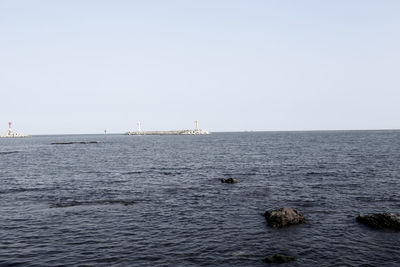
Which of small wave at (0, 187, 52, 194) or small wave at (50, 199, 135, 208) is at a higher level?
small wave at (0, 187, 52, 194)

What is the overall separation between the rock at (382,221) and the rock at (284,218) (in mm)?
5009

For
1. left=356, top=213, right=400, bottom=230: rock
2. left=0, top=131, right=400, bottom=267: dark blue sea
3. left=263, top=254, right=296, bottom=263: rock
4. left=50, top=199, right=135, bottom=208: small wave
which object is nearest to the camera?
left=263, top=254, right=296, bottom=263: rock

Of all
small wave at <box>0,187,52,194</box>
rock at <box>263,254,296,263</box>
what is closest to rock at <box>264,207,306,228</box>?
rock at <box>263,254,296,263</box>

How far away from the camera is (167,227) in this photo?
25328 millimetres

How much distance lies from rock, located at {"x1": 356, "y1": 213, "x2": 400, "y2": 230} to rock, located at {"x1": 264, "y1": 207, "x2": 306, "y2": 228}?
16.4 feet

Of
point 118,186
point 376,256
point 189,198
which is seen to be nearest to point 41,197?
point 118,186

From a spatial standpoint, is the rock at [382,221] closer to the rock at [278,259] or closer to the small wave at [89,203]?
the rock at [278,259]

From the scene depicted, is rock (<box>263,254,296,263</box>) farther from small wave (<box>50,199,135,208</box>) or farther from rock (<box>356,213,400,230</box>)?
small wave (<box>50,199,135,208</box>)

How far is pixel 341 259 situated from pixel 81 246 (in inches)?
681

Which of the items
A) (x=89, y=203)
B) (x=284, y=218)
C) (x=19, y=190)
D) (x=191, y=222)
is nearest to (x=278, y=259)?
(x=284, y=218)

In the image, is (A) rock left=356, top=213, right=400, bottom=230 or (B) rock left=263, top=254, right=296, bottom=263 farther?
(A) rock left=356, top=213, right=400, bottom=230

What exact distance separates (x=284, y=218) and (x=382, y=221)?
7.75m

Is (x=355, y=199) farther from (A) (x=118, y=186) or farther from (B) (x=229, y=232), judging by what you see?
(A) (x=118, y=186)

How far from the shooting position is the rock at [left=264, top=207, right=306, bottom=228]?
25.2 m
